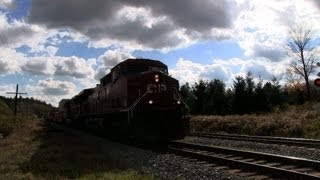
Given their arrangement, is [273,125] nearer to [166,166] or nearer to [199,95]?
[166,166]

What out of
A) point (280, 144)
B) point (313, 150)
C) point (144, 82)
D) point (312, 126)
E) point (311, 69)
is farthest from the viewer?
point (311, 69)

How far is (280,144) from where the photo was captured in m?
17.9

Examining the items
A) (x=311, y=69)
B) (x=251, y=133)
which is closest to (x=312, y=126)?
(x=251, y=133)

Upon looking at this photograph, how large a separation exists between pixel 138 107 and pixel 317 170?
974 centimetres

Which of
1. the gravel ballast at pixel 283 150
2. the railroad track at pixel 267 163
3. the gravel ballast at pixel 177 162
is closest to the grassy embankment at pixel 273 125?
the gravel ballast at pixel 283 150

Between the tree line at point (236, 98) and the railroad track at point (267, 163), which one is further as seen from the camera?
the tree line at point (236, 98)

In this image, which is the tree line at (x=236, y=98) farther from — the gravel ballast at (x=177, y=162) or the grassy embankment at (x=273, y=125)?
the gravel ballast at (x=177, y=162)

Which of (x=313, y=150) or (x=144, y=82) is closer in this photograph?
(x=313, y=150)

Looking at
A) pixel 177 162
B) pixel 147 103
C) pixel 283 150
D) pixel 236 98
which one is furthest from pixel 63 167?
pixel 236 98

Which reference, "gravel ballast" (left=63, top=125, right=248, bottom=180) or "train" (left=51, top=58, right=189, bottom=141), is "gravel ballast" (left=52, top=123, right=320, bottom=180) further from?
"train" (left=51, top=58, right=189, bottom=141)

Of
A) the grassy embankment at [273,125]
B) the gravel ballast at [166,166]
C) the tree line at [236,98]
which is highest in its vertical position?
the tree line at [236,98]

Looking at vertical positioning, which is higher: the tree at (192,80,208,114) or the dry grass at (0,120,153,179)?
the tree at (192,80,208,114)

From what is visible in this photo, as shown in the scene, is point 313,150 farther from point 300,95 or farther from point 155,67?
point 300,95

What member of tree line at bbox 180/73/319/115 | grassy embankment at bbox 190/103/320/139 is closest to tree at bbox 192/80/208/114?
tree line at bbox 180/73/319/115
